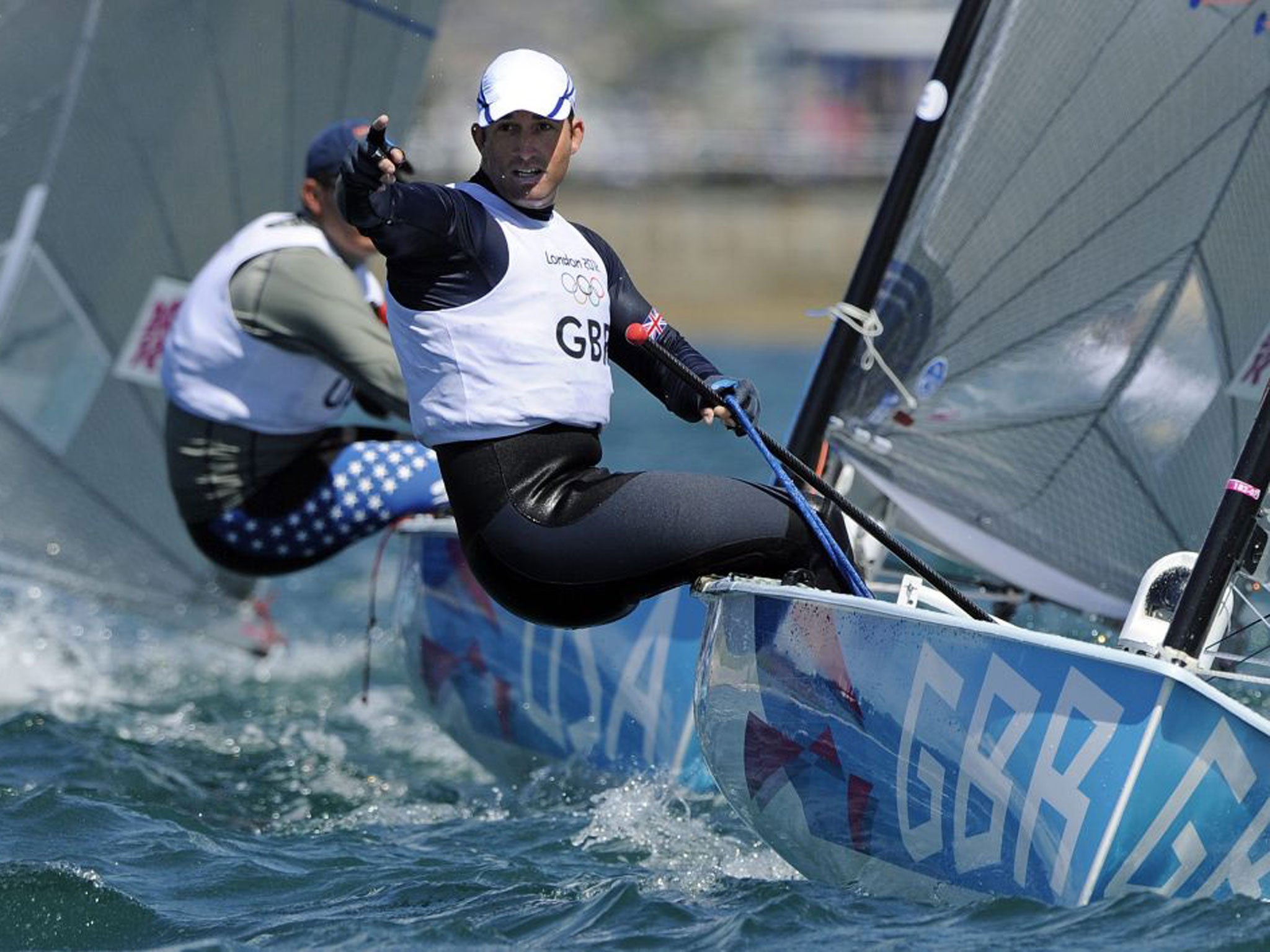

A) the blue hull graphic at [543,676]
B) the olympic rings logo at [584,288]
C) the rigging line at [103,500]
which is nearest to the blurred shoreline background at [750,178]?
the rigging line at [103,500]

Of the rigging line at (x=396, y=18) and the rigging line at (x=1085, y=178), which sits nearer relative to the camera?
the rigging line at (x=1085, y=178)

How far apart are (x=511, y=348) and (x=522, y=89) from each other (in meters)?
0.38

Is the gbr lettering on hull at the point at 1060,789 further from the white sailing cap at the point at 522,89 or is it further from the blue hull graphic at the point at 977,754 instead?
the white sailing cap at the point at 522,89

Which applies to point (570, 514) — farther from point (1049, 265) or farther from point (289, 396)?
point (1049, 265)

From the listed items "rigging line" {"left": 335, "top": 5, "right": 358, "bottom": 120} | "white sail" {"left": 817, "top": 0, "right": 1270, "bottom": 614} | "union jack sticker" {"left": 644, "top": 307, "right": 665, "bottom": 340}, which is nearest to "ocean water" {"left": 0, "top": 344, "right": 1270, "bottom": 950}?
"union jack sticker" {"left": 644, "top": 307, "right": 665, "bottom": 340}

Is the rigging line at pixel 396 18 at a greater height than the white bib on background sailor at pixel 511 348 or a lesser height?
greater

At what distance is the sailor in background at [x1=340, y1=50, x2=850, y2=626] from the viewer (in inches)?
116

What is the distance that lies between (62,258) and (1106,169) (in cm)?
281

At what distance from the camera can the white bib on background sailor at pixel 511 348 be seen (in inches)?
116

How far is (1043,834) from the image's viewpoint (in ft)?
9.18

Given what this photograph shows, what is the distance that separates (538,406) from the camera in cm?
299

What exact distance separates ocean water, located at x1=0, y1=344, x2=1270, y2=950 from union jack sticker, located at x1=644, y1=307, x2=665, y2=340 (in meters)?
0.88

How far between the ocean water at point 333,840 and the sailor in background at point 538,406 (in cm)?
50

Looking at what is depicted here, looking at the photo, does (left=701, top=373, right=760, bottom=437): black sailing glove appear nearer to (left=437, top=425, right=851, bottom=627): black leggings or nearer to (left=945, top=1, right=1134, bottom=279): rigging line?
(left=437, top=425, right=851, bottom=627): black leggings
